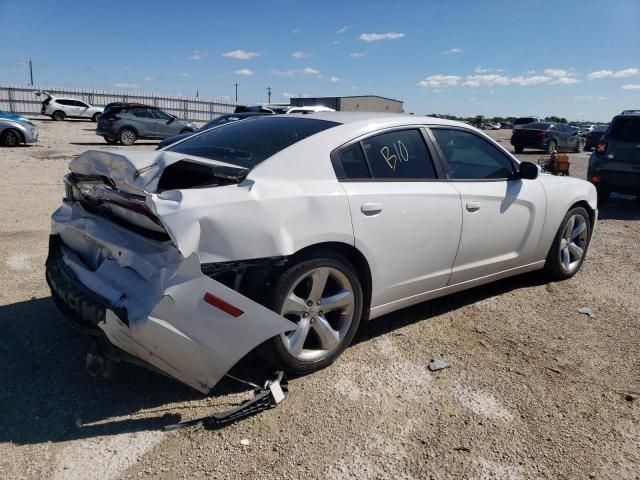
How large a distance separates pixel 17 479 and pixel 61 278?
46.2 inches

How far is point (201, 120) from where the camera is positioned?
138ft

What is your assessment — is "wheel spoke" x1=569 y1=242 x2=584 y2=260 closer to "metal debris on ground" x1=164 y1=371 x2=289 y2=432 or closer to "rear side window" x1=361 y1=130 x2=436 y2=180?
"rear side window" x1=361 y1=130 x2=436 y2=180

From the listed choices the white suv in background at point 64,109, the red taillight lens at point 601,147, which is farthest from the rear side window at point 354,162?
the white suv in background at point 64,109

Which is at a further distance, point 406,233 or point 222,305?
point 406,233

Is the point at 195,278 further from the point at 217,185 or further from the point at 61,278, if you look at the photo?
the point at 61,278

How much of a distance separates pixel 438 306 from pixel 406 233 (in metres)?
1.22

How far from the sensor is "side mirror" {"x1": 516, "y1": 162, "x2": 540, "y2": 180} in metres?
4.23

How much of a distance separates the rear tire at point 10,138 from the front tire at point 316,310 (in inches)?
650

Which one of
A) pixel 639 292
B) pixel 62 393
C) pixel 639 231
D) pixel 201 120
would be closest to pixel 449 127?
pixel 639 292

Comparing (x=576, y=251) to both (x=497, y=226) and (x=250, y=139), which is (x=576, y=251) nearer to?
(x=497, y=226)

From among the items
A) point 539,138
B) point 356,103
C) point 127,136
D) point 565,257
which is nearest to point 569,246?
point 565,257

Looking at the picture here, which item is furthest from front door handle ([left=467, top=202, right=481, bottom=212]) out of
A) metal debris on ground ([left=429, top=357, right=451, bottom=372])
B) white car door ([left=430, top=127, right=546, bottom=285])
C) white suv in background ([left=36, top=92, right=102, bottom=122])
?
white suv in background ([left=36, top=92, right=102, bottom=122])

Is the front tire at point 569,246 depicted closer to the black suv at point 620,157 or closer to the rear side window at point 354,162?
the rear side window at point 354,162

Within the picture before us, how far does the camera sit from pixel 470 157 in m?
4.14
